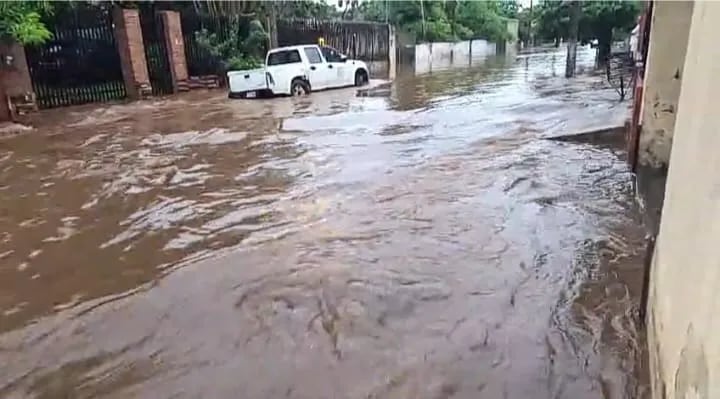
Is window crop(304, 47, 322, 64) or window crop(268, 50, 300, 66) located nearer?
window crop(268, 50, 300, 66)

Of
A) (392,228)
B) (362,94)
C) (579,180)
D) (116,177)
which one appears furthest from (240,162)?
(362,94)

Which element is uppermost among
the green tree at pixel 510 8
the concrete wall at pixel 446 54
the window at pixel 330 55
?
the green tree at pixel 510 8

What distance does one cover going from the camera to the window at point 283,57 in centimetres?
1728

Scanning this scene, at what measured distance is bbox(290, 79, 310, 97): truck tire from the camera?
17312 millimetres

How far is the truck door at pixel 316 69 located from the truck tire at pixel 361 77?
5.98 ft

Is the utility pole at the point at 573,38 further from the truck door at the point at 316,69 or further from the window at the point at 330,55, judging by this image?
the truck door at the point at 316,69

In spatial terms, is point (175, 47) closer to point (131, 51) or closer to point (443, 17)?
point (131, 51)

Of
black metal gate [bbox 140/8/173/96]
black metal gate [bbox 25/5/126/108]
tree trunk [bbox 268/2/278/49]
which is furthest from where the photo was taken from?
tree trunk [bbox 268/2/278/49]

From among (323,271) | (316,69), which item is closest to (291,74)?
(316,69)

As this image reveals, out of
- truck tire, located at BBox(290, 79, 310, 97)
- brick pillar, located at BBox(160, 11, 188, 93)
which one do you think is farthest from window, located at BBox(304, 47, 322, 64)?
brick pillar, located at BBox(160, 11, 188, 93)

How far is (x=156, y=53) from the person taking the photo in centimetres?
1888

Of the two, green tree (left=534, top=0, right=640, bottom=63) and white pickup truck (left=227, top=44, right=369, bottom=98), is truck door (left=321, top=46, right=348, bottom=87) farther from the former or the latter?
green tree (left=534, top=0, right=640, bottom=63)

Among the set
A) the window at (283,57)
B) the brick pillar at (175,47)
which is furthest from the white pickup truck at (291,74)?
the brick pillar at (175,47)

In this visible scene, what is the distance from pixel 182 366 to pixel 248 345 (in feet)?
1.35
